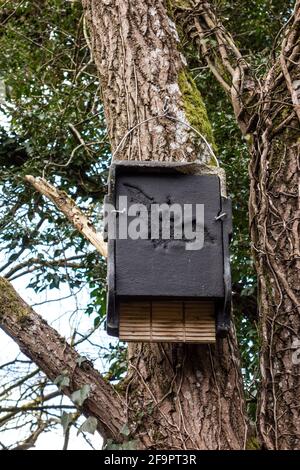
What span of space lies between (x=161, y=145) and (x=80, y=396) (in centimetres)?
82

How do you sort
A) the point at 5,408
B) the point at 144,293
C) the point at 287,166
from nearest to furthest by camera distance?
the point at 144,293, the point at 287,166, the point at 5,408

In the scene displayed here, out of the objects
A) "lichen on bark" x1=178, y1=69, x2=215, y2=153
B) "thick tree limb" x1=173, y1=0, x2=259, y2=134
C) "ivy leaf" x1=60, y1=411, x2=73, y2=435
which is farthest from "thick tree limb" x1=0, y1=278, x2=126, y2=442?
"thick tree limb" x1=173, y1=0, x2=259, y2=134

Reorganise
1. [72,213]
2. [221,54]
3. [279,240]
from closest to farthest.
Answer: [279,240] < [72,213] < [221,54]

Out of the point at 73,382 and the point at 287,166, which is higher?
the point at 287,166

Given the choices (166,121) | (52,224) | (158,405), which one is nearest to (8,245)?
(52,224)

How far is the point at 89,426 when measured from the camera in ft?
6.77

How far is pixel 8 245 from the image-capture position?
445cm

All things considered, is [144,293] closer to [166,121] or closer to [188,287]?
[188,287]

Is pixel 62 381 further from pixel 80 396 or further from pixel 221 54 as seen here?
pixel 221 54

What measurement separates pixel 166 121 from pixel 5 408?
7.24 ft

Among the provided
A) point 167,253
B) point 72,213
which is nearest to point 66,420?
point 167,253

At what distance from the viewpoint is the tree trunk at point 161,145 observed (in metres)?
2.12

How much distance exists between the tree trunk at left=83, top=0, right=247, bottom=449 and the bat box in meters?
0.17

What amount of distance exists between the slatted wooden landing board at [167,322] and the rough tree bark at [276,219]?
0.27 meters
